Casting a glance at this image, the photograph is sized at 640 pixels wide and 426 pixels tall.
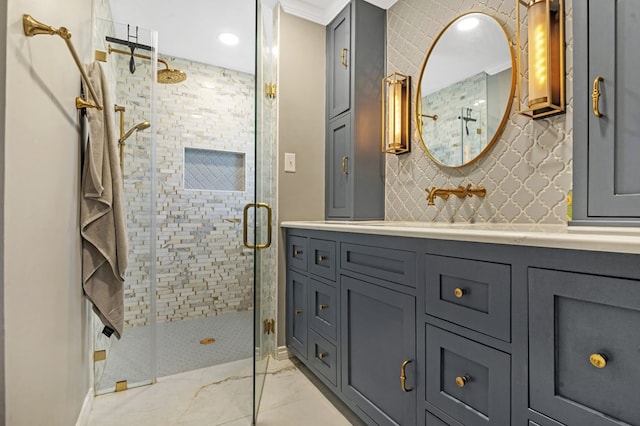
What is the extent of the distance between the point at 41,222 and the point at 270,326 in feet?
5.08

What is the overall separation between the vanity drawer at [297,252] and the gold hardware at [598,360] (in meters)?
1.48

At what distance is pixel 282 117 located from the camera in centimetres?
229

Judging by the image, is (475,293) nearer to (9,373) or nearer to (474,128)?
(474,128)

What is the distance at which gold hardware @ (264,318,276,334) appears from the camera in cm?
207

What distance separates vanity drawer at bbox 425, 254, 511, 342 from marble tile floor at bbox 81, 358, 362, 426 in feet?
3.07

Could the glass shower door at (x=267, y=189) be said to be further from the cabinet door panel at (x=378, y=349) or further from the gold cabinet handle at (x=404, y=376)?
the gold cabinet handle at (x=404, y=376)

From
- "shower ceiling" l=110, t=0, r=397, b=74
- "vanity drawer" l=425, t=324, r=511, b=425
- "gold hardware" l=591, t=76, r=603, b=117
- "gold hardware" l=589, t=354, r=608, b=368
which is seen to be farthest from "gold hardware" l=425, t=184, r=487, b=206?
"shower ceiling" l=110, t=0, r=397, b=74

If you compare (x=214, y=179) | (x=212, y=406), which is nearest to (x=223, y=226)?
(x=214, y=179)

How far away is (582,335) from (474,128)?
3.91 feet

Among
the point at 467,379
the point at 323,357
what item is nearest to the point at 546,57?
the point at 467,379

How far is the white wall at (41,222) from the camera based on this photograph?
2.47ft

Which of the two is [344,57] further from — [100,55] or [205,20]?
[100,55]

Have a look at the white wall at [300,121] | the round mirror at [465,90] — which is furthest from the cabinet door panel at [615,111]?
the white wall at [300,121]

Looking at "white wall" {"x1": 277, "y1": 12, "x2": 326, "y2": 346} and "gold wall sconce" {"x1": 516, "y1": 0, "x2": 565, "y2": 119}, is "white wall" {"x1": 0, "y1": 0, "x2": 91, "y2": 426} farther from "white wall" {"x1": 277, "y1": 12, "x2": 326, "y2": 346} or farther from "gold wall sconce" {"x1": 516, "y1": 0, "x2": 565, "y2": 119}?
"gold wall sconce" {"x1": 516, "y1": 0, "x2": 565, "y2": 119}
